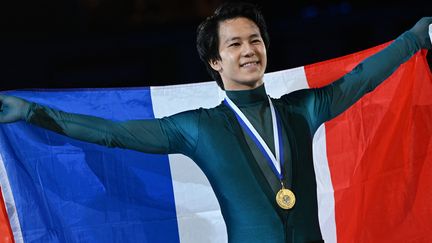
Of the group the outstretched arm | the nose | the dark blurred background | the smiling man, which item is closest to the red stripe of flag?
the smiling man

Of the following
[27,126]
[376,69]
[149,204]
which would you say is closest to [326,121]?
[376,69]

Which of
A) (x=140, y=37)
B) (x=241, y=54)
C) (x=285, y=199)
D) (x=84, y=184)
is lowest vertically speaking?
(x=285, y=199)

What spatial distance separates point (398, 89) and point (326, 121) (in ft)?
1.22

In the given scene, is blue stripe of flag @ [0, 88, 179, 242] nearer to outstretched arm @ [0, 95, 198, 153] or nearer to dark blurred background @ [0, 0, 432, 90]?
outstretched arm @ [0, 95, 198, 153]

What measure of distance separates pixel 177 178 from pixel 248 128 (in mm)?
588

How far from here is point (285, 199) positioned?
317 cm

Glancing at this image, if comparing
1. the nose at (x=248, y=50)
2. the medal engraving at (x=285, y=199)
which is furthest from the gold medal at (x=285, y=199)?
the nose at (x=248, y=50)

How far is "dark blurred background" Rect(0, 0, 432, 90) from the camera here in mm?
6832

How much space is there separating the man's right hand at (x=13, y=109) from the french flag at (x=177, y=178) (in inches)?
12.0

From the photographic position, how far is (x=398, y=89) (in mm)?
3674

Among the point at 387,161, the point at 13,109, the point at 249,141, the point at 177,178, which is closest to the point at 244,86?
the point at 249,141

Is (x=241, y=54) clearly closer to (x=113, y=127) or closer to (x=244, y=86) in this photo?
(x=244, y=86)

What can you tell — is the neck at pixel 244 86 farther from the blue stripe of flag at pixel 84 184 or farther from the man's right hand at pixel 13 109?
the man's right hand at pixel 13 109

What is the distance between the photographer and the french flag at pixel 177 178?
3475 mm
